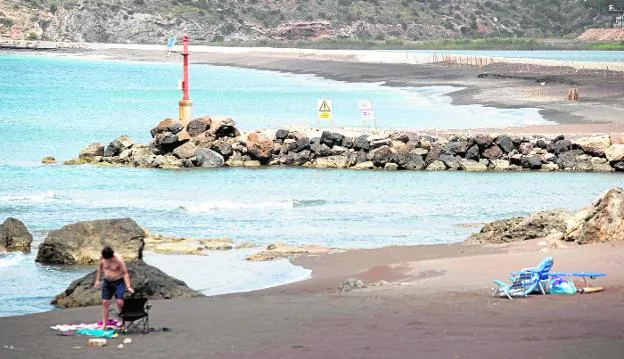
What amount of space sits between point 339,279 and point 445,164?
21.4m

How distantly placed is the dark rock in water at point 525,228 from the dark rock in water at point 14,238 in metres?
8.27

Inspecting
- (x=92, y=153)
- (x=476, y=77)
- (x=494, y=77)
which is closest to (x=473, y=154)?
(x=92, y=153)

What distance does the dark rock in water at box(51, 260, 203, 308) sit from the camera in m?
18.2

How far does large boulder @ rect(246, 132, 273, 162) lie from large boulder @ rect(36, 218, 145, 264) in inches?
778

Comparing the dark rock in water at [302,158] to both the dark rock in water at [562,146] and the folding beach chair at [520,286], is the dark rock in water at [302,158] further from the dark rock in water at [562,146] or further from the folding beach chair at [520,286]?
the folding beach chair at [520,286]

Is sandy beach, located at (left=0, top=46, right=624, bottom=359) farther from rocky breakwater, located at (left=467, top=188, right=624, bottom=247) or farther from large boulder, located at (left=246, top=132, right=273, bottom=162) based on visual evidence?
large boulder, located at (left=246, top=132, right=273, bottom=162)

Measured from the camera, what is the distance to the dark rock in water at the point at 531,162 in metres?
41.3

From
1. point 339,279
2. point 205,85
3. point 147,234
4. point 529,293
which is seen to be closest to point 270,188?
point 147,234

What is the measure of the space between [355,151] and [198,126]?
525cm

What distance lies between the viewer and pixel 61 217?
30.2 m

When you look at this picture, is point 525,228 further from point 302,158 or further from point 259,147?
point 259,147

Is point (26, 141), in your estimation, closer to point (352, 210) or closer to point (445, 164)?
point (445, 164)

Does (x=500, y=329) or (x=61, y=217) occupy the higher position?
(x=500, y=329)

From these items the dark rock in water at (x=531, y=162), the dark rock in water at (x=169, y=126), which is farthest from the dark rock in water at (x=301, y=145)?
the dark rock in water at (x=531, y=162)
